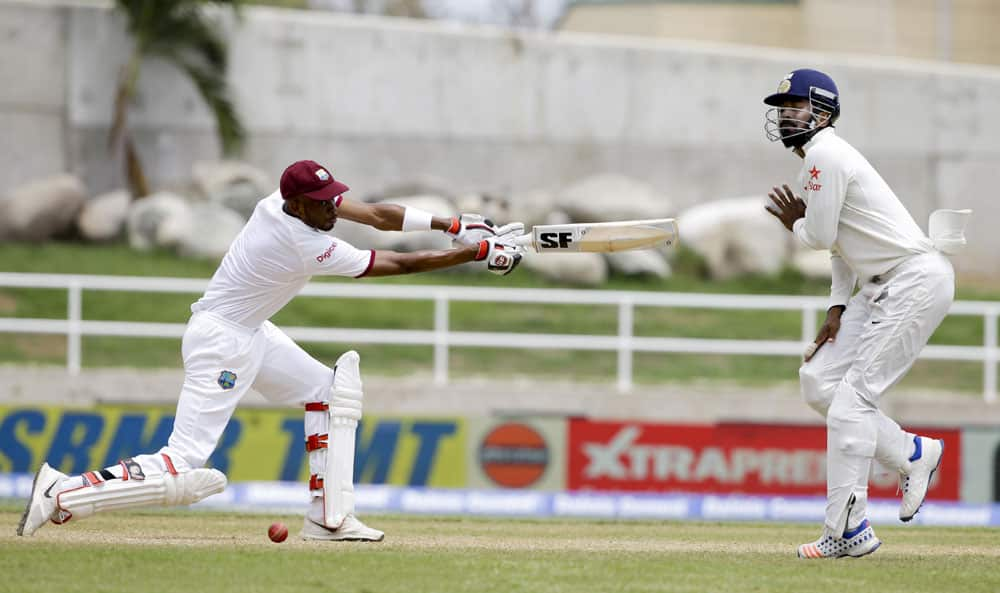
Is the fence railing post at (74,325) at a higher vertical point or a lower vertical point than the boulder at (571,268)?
lower

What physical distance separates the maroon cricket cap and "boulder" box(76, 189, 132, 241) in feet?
49.8

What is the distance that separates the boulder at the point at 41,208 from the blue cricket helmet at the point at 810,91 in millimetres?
15985

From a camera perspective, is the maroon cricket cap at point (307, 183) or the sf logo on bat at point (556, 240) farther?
the sf logo on bat at point (556, 240)

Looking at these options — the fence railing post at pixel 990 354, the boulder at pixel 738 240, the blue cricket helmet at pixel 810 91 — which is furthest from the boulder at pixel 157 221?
the blue cricket helmet at pixel 810 91

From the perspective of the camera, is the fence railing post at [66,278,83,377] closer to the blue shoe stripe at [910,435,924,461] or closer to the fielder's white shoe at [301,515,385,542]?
the fielder's white shoe at [301,515,385,542]

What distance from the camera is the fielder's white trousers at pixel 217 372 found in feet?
25.9

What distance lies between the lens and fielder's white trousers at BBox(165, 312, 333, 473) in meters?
7.90

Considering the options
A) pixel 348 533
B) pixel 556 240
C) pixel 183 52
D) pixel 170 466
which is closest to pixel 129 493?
pixel 170 466

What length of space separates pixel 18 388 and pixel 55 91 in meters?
8.31

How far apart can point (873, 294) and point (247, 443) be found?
8.65 metres

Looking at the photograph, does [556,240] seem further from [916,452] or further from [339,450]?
[916,452]

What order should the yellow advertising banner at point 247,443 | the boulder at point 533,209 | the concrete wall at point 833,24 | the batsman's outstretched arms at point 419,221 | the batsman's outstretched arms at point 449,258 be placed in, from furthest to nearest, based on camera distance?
the concrete wall at point 833,24
the boulder at point 533,209
the yellow advertising banner at point 247,443
the batsman's outstretched arms at point 419,221
the batsman's outstretched arms at point 449,258

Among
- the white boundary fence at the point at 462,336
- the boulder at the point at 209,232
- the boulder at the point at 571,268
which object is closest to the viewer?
the white boundary fence at the point at 462,336

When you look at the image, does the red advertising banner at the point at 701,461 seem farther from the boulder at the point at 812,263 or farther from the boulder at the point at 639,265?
the boulder at the point at 812,263
